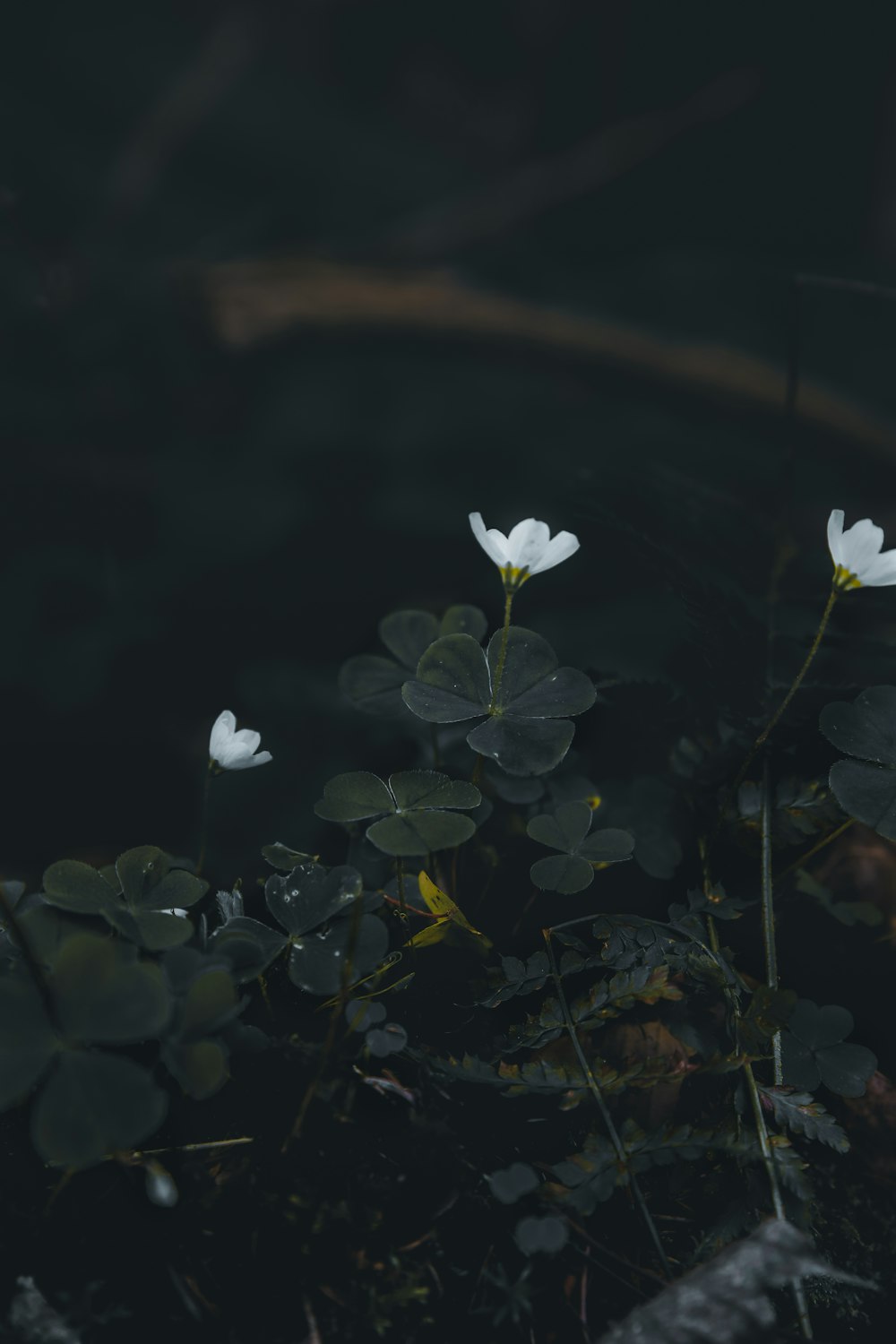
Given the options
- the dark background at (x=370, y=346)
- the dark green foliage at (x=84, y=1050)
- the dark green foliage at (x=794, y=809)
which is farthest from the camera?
the dark background at (x=370, y=346)

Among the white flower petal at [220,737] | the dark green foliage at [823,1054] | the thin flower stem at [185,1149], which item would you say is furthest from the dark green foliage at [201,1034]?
the dark green foliage at [823,1054]

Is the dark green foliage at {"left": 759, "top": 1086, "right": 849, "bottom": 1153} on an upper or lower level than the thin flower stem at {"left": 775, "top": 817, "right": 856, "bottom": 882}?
lower

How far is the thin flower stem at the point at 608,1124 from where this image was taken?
1144mm

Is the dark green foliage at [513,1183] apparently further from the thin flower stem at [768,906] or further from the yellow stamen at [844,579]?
the yellow stamen at [844,579]

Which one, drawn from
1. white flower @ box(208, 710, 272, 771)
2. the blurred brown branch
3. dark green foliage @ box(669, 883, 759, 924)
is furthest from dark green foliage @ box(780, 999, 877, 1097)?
the blurred brown branch

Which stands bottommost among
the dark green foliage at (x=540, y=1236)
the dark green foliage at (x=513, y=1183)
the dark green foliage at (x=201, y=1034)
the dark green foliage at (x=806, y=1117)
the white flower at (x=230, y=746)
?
the dark green foliage at (x=806, y=1117)

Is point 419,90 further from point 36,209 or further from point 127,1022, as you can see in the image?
point 127,1022

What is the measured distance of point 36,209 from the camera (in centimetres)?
309

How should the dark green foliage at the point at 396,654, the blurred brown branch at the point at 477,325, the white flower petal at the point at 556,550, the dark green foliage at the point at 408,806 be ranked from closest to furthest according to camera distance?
the dark green foliage at the point at 408,806, the white flower petal at the point at 556,550, the dark green foliage at the point at 396,654, the blurred brown branch at the point at 477,325

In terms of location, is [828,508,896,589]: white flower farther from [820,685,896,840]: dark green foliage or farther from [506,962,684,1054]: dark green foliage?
[506,962,684,1054]: dark green foliage

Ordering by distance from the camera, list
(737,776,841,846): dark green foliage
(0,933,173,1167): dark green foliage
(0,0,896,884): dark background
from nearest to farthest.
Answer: (0,933,173,1167): dark green foliage
(737,776,841,846): dark green foliage
(0,0,896,884): dark background

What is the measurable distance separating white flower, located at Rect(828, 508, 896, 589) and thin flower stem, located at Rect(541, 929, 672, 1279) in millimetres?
662

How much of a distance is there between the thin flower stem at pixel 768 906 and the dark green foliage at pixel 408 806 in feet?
1.54

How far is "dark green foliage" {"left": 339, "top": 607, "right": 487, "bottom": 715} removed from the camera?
1.73 meters
